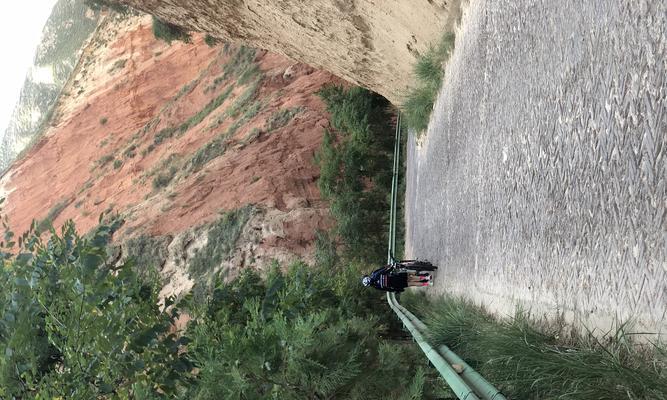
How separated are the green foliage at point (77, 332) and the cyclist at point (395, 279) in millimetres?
4848

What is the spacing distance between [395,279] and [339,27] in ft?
12.9

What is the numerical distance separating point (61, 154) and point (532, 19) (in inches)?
1084

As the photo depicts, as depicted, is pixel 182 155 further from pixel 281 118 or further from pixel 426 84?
pixel 426 84

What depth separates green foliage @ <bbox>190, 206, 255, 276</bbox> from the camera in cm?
1309

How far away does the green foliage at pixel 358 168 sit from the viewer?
13.4 meters

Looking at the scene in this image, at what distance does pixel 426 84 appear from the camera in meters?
8.96

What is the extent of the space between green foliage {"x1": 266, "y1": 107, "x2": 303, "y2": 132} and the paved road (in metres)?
10.0

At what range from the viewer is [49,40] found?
41.2 meters

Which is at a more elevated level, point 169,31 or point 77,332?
point 169,31

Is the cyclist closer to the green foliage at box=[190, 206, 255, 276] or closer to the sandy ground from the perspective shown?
the sandy ground

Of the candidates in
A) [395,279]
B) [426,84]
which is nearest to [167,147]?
[426,84]

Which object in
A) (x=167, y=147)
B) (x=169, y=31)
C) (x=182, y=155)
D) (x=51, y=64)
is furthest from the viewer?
(x=51, y=64)

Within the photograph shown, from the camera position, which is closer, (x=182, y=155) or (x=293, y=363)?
(x=293, y=363)

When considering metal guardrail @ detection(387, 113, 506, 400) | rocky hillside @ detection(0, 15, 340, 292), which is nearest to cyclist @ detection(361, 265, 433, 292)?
metal guardrail @ detection(387, 113, 506, 400)
